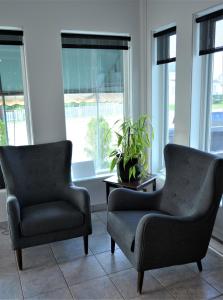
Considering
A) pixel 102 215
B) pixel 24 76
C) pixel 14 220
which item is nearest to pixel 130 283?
pixel 14 220

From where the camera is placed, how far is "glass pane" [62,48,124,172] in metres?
3.41

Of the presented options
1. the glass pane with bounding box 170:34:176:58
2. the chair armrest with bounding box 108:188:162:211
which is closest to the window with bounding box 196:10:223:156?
the glass pane with bounding box 170:34:176:58

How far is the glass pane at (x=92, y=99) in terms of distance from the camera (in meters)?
3.41

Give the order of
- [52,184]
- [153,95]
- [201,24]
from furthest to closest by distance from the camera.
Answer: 1. [153,95]
2. [52,184]
3. [201,24]

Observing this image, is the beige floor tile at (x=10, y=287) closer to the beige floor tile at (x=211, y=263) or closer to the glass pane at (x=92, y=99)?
the beige floor tile at (x=211, y=263)

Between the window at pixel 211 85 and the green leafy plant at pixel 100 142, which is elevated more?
the window at pixel 211 85

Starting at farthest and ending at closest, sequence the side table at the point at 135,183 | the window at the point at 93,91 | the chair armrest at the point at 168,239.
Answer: the window at the point at 93,91
the side table at the point at 135,183
the chair armrest at the point at 168,239

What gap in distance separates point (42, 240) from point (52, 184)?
0.64 m

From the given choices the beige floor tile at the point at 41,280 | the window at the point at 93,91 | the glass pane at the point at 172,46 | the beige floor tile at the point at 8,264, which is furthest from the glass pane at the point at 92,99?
the beige floor tile at the point at 41,280

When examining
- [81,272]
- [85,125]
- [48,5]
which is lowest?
[81,272]

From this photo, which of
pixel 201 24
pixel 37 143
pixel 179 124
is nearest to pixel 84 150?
pixel 37 143

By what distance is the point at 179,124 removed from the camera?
3035 millimetres

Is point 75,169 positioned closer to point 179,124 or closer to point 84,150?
point 84,150

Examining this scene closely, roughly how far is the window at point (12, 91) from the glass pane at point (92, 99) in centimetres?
51
